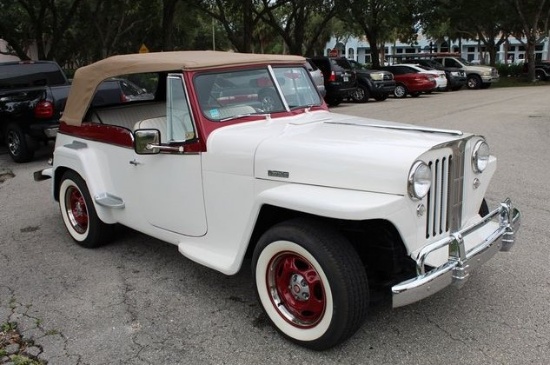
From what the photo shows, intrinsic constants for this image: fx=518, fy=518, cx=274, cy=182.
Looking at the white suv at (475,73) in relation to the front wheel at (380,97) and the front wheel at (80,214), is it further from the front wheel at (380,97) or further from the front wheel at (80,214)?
the front wheel at (80,214)

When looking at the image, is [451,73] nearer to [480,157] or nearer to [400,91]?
[400,91]

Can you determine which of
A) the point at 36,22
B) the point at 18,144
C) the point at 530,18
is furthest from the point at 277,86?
the point at 530,18

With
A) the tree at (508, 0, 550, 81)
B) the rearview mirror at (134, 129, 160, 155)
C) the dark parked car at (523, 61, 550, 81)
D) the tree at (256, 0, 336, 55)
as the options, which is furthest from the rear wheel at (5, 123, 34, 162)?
the dark parked car at (523, 61, 550, 81)

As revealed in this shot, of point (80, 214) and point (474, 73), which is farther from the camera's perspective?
point (474, 73)

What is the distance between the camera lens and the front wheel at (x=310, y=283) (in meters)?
2.94

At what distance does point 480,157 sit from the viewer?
11.5 ft

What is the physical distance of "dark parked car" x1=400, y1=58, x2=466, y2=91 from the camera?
82.7 feet

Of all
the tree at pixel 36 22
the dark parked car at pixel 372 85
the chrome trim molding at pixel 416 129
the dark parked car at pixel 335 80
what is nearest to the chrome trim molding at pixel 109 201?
the chrome trim molding at pixel 416 129

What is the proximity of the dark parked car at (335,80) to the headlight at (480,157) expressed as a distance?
14.7m

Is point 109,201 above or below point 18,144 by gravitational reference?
below

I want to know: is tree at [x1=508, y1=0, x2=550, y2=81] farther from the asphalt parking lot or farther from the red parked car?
the asphalt parking lot

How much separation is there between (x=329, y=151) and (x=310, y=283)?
82 cm

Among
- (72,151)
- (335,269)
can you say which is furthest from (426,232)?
(72,151)

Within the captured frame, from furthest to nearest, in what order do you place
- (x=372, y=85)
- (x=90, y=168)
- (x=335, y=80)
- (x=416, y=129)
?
(x=372, y=85)
(x=335, y=80)
(x=90, y=168)
(x=416, y=129)
